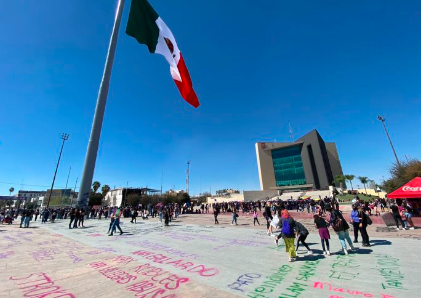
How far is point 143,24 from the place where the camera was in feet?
33.2

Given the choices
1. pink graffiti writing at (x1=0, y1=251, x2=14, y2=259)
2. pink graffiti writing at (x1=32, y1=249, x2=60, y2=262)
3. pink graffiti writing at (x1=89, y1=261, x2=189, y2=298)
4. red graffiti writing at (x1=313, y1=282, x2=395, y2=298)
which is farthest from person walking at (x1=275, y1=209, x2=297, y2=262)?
pink graffiti writing at (x1=0, y1=251, x2=14, y2=259)

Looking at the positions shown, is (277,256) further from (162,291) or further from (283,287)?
(162,291)

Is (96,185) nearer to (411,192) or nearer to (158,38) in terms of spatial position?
(158,38)

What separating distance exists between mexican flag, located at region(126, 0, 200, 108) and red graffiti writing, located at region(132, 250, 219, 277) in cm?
691

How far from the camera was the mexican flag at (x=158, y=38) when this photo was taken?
9812 millimetres

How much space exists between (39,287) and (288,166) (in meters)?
94.7

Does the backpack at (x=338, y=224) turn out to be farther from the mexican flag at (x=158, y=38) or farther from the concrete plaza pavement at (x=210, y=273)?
the mexican flag at (x=158, y=38)

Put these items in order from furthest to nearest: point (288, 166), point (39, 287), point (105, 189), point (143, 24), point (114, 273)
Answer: point (105, 189) < point (288, 166) < point (143, 24) < point (114, 273) < point (39, 287)

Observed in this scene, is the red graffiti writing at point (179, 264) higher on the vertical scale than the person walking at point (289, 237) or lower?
lower

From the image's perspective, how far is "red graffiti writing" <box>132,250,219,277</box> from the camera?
5500mm

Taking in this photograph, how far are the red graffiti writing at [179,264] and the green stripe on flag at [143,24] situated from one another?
9.57 meters

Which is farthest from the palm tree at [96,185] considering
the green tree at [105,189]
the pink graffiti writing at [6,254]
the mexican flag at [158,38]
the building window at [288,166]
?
the mexican flag at [158,38]

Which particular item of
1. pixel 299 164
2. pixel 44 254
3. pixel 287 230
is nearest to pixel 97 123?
pixel 44 254

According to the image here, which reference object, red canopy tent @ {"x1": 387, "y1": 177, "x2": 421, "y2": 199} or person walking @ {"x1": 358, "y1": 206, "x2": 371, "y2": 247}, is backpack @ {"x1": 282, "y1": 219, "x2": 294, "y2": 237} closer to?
person walking @ {"x1": 358, "y1": 206, "x2": 371, "y2": 247}
